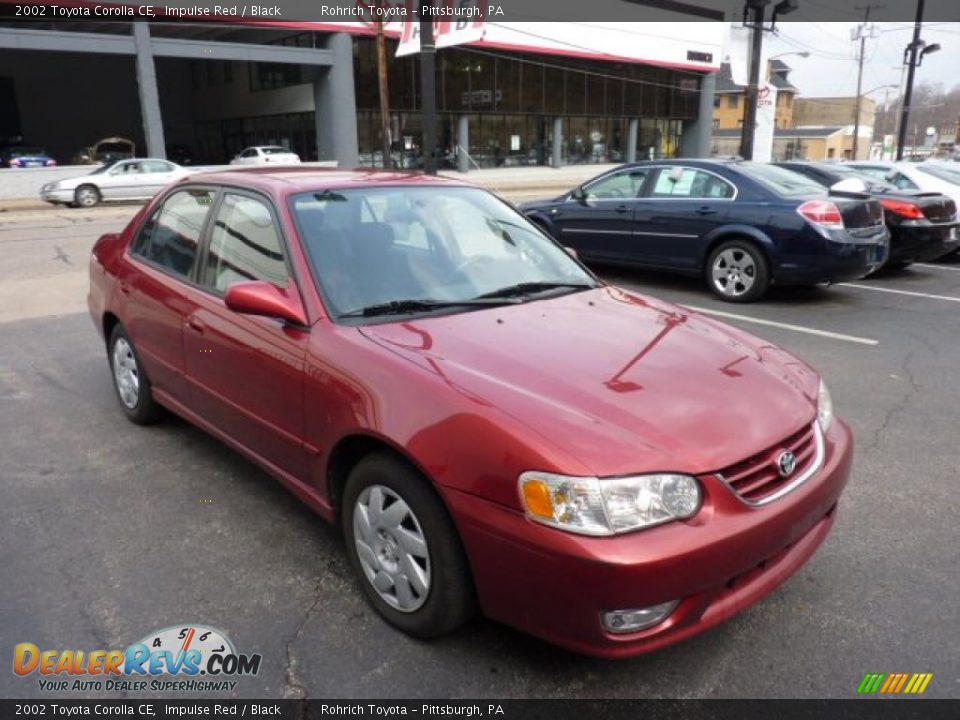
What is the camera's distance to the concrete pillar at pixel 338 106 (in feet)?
105

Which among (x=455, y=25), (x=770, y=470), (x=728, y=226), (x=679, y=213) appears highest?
(x=455, y=25)

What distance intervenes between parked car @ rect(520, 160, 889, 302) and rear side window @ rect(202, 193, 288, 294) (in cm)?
534

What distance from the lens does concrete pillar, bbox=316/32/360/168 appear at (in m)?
32.1

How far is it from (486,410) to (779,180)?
23.9 feet

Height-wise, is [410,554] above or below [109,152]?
below

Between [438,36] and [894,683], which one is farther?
[438,36]

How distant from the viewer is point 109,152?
34219 mm

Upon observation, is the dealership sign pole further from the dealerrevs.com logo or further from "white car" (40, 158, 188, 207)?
the dealerrevs.com logo

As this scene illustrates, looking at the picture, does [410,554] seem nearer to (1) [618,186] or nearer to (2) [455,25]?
(1) [618,186]

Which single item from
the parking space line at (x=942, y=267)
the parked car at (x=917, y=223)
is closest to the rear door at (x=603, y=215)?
the parked car at (x=917, y=223)

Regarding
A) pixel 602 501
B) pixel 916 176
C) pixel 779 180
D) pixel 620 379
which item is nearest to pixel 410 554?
pixel 602 501

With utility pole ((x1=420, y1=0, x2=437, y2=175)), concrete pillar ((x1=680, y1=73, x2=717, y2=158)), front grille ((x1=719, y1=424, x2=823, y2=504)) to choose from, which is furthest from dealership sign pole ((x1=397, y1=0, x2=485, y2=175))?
concrete pillar ((x1=680, y1=73, x2=717, y2=158))

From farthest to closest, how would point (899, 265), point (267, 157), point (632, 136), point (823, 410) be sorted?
1. point (632, 136)
2. point (267, 157)
3. point (899, 265)
4. point (823, 410)
